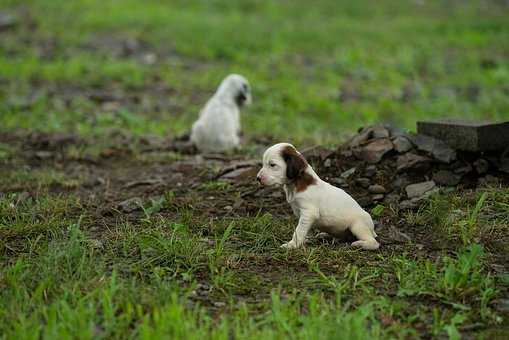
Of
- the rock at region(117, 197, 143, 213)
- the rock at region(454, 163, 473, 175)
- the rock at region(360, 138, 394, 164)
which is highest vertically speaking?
the rock at region(360, 138, 394, 164)

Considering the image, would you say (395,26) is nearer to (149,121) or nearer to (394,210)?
(149,121)

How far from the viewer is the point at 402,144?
21.3 ft

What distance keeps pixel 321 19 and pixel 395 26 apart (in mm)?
2134

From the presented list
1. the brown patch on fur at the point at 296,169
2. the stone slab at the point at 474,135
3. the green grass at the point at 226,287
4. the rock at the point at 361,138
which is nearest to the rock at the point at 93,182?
the green grass at the point at 226,287

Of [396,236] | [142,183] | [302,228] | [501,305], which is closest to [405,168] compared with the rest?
[396,236]

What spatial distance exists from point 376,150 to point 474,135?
879 mm

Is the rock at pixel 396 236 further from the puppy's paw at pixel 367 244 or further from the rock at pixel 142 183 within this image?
the rock at pixel 142 183

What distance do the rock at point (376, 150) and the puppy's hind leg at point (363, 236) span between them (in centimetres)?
144

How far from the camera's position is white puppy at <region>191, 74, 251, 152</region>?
28.2ft

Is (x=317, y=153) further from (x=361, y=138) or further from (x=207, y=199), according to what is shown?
(x=207, y=199)

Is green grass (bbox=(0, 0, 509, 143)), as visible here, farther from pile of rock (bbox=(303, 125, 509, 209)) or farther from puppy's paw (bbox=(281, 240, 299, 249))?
puppy's paw (bbox=(281, 240, 299, 249))

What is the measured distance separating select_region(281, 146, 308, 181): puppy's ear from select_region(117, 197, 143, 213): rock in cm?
168

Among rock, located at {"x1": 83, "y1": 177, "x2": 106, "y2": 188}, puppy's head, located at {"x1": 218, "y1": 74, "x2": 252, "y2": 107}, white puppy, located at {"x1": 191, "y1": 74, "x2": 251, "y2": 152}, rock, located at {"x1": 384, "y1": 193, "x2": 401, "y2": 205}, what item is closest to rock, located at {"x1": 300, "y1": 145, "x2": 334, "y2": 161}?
rock, located at {"x1": 384, "y1": 193, "x2": 401, "y2": 205}

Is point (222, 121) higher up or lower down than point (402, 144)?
lower down
